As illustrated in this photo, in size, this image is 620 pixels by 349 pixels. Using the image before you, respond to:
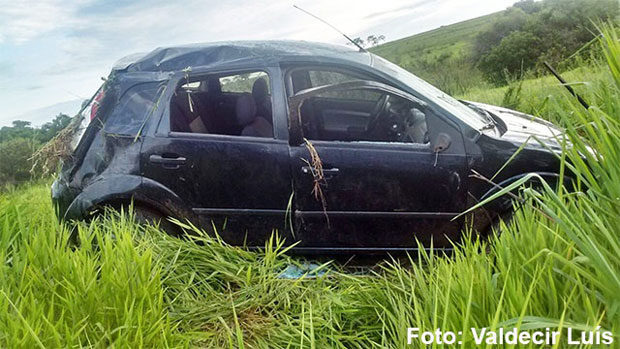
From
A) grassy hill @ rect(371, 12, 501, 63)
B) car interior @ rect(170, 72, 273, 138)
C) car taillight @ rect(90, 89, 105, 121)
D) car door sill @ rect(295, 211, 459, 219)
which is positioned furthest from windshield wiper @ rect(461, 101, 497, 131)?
grassy hill @ rect(371, 12, 501, 63)

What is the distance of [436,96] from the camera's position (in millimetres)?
3562

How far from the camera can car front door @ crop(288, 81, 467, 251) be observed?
3.32 meters

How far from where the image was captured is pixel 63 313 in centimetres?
187

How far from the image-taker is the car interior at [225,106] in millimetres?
3541

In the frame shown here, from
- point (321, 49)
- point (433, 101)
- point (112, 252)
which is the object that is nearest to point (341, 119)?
point (321, 49)

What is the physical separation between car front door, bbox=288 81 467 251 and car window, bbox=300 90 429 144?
7cm

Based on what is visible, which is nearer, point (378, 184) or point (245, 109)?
point (378, 184)

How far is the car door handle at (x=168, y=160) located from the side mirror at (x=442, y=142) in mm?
1787

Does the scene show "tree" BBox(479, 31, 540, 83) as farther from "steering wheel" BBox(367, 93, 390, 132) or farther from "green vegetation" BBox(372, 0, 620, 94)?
"steering wheel" BBox(367, 93, 390, 132)

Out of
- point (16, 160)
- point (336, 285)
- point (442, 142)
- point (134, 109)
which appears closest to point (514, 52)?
point (16, 160)

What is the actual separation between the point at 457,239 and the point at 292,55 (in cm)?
183

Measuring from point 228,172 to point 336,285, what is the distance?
120 cm

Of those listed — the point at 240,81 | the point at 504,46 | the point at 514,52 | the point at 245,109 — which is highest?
the point at 504,46

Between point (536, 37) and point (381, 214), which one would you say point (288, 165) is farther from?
point (536, 37)
